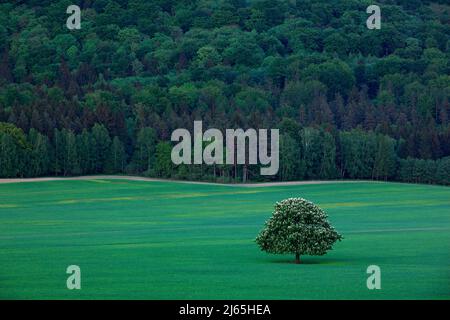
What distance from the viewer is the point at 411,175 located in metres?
113

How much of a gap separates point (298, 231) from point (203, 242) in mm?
17342

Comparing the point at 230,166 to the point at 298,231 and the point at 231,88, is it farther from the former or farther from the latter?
the point at 298,231

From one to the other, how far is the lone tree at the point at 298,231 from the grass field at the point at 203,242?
103 cm

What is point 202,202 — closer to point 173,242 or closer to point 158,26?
point 173,242

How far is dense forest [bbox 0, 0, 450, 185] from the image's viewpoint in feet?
375

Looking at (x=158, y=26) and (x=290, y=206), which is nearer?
(x=290, y=206)

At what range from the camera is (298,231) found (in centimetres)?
6016

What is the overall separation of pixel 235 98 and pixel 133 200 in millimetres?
44864

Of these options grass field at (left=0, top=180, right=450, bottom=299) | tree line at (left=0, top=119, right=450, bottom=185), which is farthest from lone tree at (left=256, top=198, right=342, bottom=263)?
tree line at (left=0, top=119, right=450, bottom=185)

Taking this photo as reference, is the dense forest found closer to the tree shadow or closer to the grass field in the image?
the grass field

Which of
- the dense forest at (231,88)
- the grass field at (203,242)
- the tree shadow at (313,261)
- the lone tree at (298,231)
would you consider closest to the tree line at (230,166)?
the dense forest at (231,88)

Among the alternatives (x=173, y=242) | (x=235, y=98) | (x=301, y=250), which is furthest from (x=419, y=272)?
(x=235, y=98)

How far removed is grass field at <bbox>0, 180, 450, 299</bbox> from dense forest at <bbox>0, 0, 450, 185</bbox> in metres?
3.85

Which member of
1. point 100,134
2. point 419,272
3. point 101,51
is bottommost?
point 419,272
